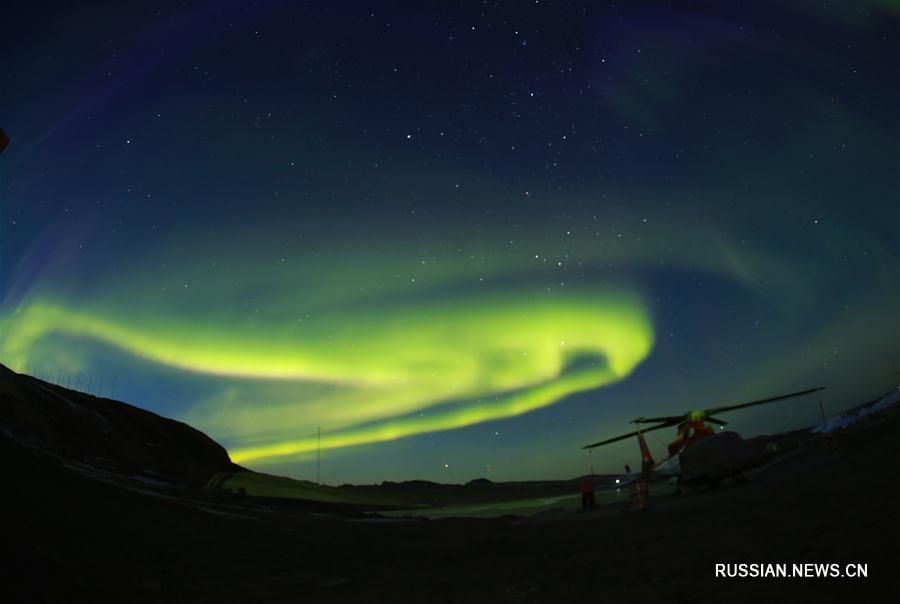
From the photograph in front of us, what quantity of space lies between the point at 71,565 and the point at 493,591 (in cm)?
799

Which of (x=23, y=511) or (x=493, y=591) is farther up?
(x=23, y=511)

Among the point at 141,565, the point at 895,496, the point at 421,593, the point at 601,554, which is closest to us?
the point at 895,496

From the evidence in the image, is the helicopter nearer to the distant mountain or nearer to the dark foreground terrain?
the dark foreground terrain

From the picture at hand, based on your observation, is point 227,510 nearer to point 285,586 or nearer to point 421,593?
point 285,586

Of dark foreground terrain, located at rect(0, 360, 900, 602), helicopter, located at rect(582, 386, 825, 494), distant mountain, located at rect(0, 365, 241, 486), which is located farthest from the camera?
distant mountain, located at rect(0, 365, 241, 486)

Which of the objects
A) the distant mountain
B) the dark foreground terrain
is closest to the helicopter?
the dark foreground terrain

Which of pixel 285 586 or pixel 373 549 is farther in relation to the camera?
pixel 373 549

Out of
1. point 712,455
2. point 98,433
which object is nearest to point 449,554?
point 712,455

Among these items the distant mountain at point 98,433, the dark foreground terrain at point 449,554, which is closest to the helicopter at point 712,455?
the dark foreground terrain at point 449,554

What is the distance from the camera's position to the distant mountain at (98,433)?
33500 millimetres

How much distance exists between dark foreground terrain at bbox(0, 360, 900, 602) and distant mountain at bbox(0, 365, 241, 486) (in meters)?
12.7

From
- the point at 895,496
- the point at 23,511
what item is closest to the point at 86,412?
the point at 23,511

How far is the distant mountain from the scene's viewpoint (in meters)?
33.5

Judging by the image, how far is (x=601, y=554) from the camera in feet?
40.3
